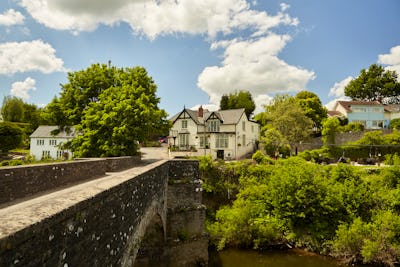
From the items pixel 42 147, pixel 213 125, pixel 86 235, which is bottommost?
pixel 86 235

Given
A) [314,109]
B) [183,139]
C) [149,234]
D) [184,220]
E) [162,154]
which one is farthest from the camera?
[314,109]

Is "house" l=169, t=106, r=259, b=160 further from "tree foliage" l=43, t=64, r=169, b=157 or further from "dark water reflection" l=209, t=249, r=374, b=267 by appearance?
"dark water reflection" l=209, t=249, r=374, b=267

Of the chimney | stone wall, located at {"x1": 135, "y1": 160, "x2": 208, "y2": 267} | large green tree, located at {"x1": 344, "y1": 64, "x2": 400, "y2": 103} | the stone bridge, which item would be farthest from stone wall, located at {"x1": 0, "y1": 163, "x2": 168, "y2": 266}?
large green tree, located at {"x1": 344, "y1": 64, "x2": 400, "y2": 103}

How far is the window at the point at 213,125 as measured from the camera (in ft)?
128

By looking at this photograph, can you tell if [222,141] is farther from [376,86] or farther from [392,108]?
[376,86]

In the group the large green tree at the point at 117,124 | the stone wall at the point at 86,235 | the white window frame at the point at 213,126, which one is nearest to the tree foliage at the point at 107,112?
the large green tree at the point at 117,124

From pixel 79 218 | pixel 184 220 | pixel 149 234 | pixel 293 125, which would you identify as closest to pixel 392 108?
pixel 293 125

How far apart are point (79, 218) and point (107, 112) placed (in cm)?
1588

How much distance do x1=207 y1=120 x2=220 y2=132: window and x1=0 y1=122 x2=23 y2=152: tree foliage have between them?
30621 mm

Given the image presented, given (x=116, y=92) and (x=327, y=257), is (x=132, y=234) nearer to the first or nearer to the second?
(x=116, y=92)

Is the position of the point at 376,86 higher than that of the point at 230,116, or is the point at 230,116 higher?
the point at 376,86

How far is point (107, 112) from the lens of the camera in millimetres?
18219

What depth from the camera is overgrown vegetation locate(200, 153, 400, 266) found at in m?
17.3

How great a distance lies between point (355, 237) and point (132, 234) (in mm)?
16887
